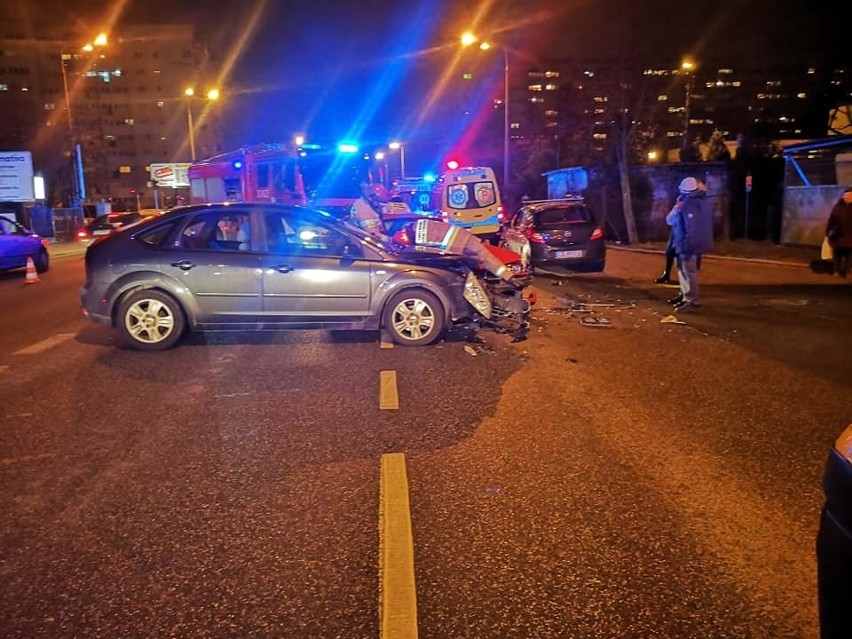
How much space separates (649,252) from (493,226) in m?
6.16

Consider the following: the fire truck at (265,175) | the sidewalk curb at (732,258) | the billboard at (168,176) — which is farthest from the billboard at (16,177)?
the sidewalk curb at (732,258)

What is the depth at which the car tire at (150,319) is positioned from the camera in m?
8.52

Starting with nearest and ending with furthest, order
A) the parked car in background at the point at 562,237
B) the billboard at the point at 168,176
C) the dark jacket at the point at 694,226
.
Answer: the dark jacket at the point at 694,226, the parked car in background at the point at 562,237, the billboard at the point at 168,176

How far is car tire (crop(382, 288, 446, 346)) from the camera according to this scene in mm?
8594

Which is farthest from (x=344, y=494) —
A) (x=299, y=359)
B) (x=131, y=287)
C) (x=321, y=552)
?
(x=131, y=287)

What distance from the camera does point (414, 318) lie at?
867 centimetres

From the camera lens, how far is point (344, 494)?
4426 millimetres

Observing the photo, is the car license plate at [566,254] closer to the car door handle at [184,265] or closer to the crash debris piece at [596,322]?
the crash debris piece at [596,322]

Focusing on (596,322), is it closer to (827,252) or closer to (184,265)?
(184,265)

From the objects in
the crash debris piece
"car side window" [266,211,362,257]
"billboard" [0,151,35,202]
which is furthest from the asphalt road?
"billboard" [0,151,35,202]

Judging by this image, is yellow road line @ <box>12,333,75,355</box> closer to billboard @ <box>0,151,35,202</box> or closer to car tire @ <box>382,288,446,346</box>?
car tire @ <box>382,288,446,346</box>

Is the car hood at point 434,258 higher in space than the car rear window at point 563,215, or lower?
lower

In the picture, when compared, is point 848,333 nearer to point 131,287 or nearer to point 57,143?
point 131,287

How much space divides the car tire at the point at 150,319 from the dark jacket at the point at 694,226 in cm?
697
